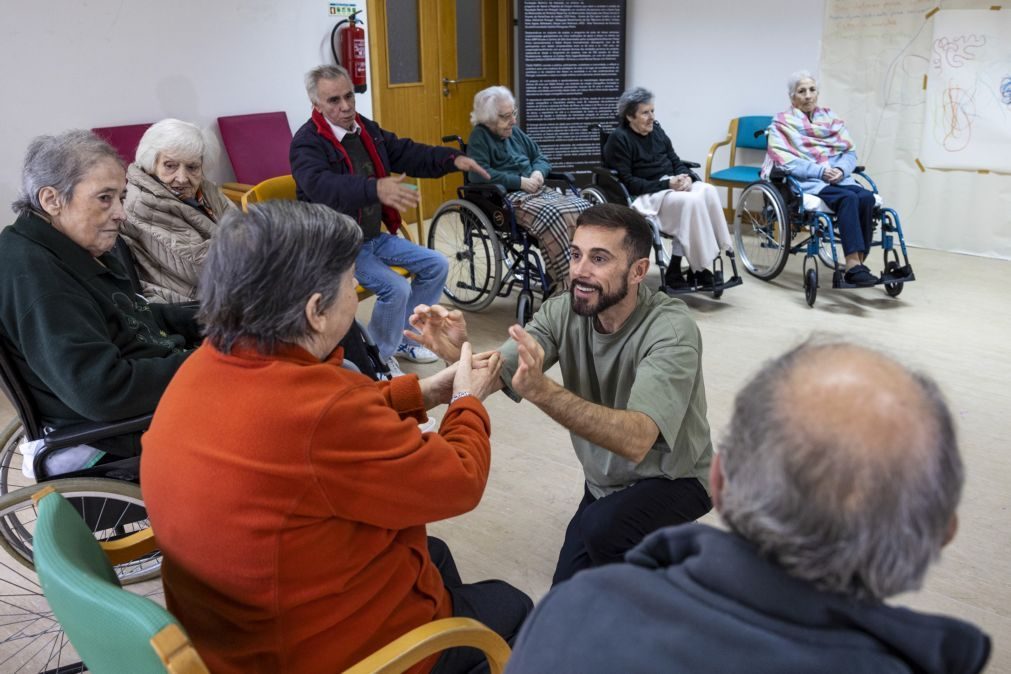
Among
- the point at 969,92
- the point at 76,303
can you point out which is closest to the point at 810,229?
the point at 969,92

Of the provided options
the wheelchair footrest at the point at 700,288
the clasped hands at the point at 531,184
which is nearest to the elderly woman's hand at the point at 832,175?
the wheelchair footrest at the point at 700,288

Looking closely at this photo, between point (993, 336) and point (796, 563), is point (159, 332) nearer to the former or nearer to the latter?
point (796, 563)

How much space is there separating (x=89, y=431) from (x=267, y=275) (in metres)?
0.85

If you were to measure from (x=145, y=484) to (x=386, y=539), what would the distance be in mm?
350

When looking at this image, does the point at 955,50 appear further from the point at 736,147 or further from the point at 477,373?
the point at 477,373

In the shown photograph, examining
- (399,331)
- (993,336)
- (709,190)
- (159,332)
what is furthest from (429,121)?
(159,332)

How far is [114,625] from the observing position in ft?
3.12

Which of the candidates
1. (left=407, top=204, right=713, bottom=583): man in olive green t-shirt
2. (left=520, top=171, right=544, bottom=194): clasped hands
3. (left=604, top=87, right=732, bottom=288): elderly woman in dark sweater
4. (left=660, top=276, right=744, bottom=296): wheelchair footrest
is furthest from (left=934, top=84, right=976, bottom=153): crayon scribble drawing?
(left=407, top=204, right=713, bottom=583): man in olive green t-shirt

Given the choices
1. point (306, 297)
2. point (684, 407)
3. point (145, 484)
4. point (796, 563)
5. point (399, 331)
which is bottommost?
point (399, 331)

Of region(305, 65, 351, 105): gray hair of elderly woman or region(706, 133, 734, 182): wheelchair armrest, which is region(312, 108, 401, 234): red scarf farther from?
region(706, 133, 734, 182): wheelchair armrest

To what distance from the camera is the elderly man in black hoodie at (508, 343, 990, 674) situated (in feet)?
2.39

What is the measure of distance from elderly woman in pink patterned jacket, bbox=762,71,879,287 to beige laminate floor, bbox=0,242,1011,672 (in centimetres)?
30

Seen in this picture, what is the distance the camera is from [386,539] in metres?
1.26

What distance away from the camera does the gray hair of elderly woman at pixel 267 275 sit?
1.22m
